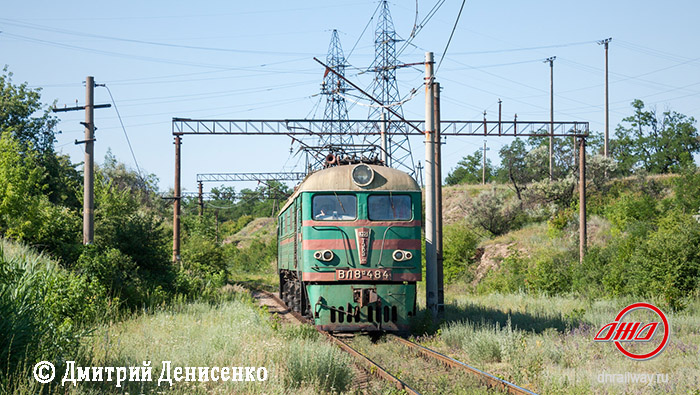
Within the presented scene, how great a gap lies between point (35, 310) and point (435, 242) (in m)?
11.0

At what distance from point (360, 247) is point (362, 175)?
65.4 inches

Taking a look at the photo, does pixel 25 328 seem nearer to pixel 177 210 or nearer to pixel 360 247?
pixel 360 247

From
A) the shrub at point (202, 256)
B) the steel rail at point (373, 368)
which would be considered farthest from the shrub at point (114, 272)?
the shrub at point (202, 256)

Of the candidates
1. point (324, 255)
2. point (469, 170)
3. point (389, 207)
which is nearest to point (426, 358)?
point (324, 255)

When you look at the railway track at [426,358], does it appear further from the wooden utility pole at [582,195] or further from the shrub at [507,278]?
the shrub at [507,278]

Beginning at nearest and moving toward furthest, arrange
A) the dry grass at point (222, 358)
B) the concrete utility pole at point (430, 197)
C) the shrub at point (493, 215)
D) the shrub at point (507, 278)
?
the dry grass at point (222, 358)
the concrete utility pole at point (430, 197)
the shrub at point (507, 278)
the shrub at point (493, 215)

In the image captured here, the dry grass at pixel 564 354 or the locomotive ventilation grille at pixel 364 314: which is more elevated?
the locomotive ventilation grille at pixel 364 314

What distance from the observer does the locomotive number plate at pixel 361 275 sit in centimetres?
1380

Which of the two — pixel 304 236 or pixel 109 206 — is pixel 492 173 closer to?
pixel 109 206

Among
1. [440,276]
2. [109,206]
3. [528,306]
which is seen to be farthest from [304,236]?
[109,206]

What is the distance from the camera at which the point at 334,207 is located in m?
14.3

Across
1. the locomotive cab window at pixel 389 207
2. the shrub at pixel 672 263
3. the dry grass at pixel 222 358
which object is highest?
the locomotive cab window at pixel 389 207

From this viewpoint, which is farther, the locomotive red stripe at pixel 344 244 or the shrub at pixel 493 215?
the shrub at pixel 493 215

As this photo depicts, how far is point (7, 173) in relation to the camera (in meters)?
17.9
